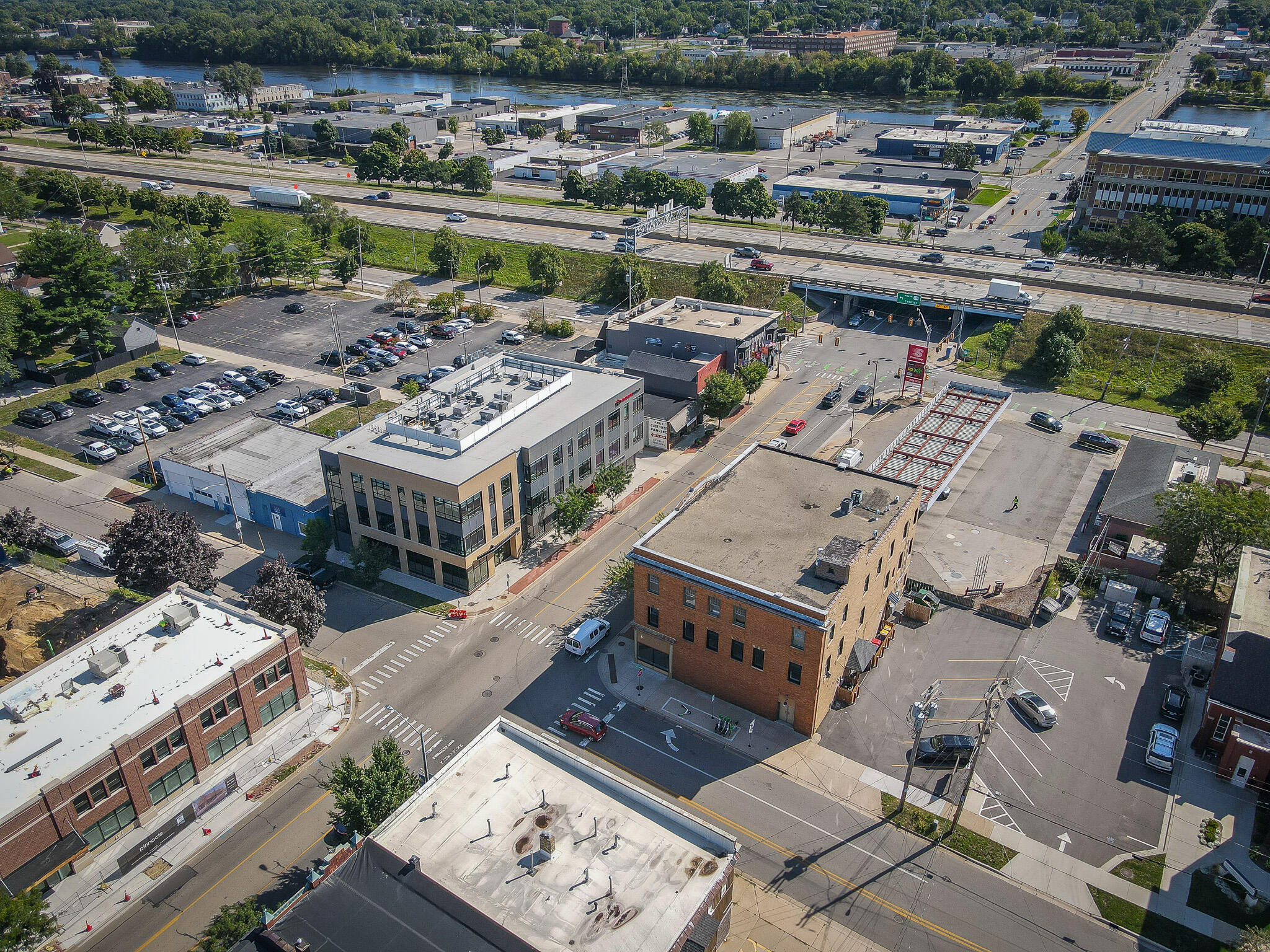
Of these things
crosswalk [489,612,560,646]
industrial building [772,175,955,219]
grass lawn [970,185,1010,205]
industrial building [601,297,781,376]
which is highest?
industrial building [772,175,955,219]

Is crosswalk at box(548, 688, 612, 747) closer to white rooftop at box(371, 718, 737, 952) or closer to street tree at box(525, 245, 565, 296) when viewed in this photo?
white rooftop at box(371, 718, 737, 952)

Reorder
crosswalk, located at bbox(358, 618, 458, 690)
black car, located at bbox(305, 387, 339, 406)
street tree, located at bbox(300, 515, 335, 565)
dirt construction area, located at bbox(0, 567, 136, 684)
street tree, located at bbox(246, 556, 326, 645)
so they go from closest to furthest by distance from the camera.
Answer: street tree, located at bbox(246, 556, 326, 645)
crosswalk, located at bbox(358, 618, 458, 690)
dirt construction area, located at bbox(0, 567, 136, 684)
street tree, located at bbox(300, 515, 335, 565)
black car, located at bbox(305, 387, 339, 406)

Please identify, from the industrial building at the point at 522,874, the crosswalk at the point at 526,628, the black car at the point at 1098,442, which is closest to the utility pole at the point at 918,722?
the industrial building at the point at 522,874

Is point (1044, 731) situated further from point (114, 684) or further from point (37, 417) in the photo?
point (37, 417)

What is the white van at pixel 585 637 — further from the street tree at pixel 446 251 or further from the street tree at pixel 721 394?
the street tree at pixel 446 251

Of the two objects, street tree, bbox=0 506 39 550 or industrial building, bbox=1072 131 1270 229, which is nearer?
street tree, bbox=0 506 39 550

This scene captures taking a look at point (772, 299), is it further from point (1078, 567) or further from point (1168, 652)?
point (1168, 652)

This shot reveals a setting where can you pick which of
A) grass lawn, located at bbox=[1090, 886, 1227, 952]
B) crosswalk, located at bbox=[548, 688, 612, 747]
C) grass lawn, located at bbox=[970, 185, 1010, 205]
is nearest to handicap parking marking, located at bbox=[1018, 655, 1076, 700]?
grass lawn, located at bbox=[1090, 886, 1227, 952]

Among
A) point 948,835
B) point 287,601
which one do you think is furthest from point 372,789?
point 948,835
